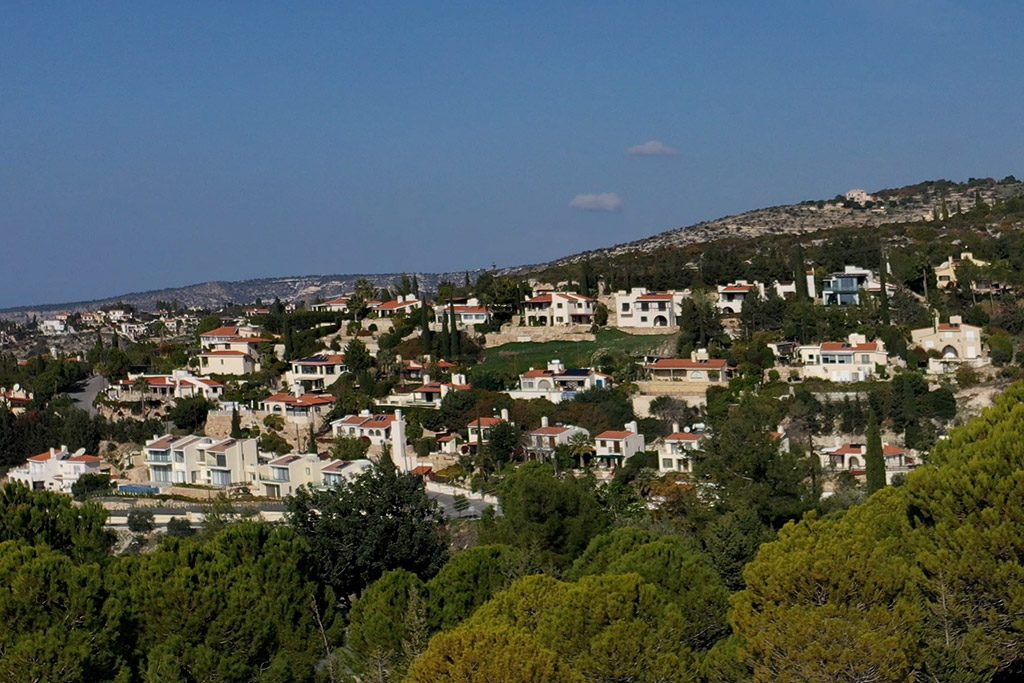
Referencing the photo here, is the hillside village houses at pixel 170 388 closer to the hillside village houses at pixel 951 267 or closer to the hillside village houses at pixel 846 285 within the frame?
the hillside village houses at pixel 846 285

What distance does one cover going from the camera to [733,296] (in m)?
59.6

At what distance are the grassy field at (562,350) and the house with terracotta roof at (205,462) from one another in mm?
11975

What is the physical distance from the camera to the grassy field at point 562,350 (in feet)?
181

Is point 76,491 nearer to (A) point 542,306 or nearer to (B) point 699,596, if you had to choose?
(A) point 542,306

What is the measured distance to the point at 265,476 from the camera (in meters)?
48.4

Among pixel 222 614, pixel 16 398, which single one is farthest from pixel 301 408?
pixel 222 614

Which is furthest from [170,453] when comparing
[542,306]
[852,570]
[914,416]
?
[852,570]

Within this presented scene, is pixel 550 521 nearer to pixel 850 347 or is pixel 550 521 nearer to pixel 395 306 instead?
pixel 850 347

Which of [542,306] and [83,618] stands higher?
[542,306]

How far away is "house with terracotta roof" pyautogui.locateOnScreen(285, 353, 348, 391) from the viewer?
2291 inches

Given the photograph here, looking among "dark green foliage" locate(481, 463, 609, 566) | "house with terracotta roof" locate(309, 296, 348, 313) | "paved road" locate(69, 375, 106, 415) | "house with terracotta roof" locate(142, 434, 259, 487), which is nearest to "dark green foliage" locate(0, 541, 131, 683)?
"dark green foliage" locate(481, 463, 609, 566)

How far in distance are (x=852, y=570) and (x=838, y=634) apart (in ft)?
2.89

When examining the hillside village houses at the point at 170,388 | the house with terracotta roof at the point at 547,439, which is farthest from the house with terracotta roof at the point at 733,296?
the hillside village houses at the point at 170,388

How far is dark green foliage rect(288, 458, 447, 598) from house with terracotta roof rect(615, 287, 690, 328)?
31.1 m
